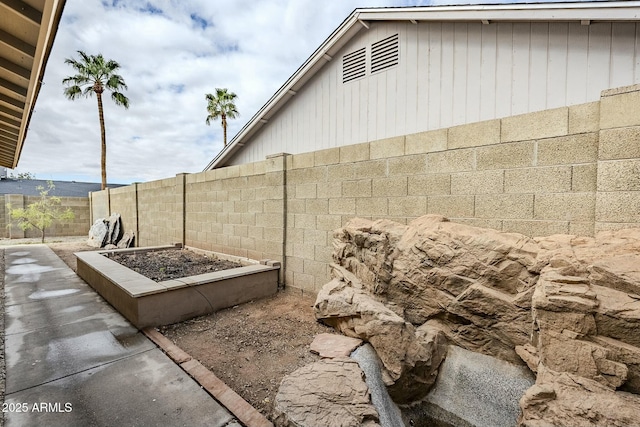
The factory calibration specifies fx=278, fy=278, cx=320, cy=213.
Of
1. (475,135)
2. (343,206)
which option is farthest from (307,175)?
(475,135)

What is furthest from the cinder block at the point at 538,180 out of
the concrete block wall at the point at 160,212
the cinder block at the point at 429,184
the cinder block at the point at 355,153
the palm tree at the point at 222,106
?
the palm tree at the point at 222,106

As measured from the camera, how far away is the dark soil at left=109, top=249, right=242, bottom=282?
5449mm

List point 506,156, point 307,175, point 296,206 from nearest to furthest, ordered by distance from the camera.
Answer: point 506,156, point 307,175, point 296,206

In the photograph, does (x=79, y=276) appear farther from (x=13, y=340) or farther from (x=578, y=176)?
(x=578, y=176)

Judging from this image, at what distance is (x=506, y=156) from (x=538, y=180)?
39 centimetres

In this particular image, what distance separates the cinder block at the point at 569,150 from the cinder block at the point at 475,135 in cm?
44

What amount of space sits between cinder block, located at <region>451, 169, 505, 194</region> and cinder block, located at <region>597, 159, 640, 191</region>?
0.76 meters

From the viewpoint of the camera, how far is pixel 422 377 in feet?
9.16

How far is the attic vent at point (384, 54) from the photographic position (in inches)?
217

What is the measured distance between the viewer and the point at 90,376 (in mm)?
2668

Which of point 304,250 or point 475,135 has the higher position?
point 475,135

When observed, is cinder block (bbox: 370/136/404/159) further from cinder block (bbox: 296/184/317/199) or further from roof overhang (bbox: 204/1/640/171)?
roof overhang (bbox: 204/1/640/171)

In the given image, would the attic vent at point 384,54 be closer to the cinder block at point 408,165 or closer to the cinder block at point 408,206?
the cinder block at point 408,165

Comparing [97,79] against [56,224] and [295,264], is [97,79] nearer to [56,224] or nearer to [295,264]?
[56,224]
